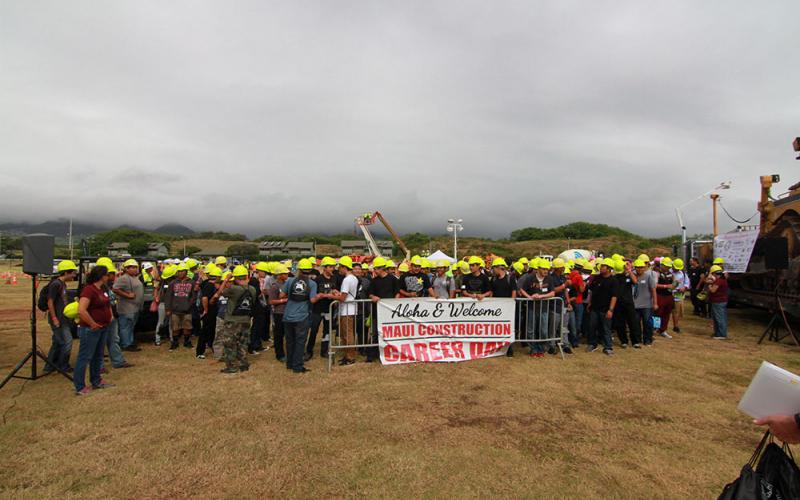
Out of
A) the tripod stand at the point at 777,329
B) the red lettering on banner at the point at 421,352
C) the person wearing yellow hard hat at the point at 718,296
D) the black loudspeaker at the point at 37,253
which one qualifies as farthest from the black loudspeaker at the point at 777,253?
the black loudspeaker at the point at 37,253

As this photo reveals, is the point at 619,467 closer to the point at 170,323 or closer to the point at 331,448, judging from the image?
the point at 331,448

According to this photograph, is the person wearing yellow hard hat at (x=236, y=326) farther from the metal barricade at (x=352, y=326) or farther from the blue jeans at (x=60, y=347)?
the blue jeans at (x=60, y=347)

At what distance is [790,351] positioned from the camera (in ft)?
27.7

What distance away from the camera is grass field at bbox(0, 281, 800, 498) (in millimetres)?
3473

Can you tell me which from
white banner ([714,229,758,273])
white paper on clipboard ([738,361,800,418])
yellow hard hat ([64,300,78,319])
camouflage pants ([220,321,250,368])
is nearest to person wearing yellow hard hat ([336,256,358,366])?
camouflage pants ([220,321,250,368])

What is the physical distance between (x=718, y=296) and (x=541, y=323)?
5146mm

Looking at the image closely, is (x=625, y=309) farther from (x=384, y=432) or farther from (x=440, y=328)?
(x=384, y=432)

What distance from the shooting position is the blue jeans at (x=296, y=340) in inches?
265

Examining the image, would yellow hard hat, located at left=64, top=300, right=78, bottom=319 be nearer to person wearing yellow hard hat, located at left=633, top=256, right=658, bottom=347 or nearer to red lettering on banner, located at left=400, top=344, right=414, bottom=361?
red lettering on banner, located at left=400, top=344, right=414, bottom=361

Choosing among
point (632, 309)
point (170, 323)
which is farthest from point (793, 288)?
point (170, 323)

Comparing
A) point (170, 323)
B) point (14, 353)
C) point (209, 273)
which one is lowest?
point (14, 353)

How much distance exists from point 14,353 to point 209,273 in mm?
4275

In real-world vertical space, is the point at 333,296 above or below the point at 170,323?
above

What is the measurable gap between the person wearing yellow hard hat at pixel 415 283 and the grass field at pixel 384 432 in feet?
5.52
